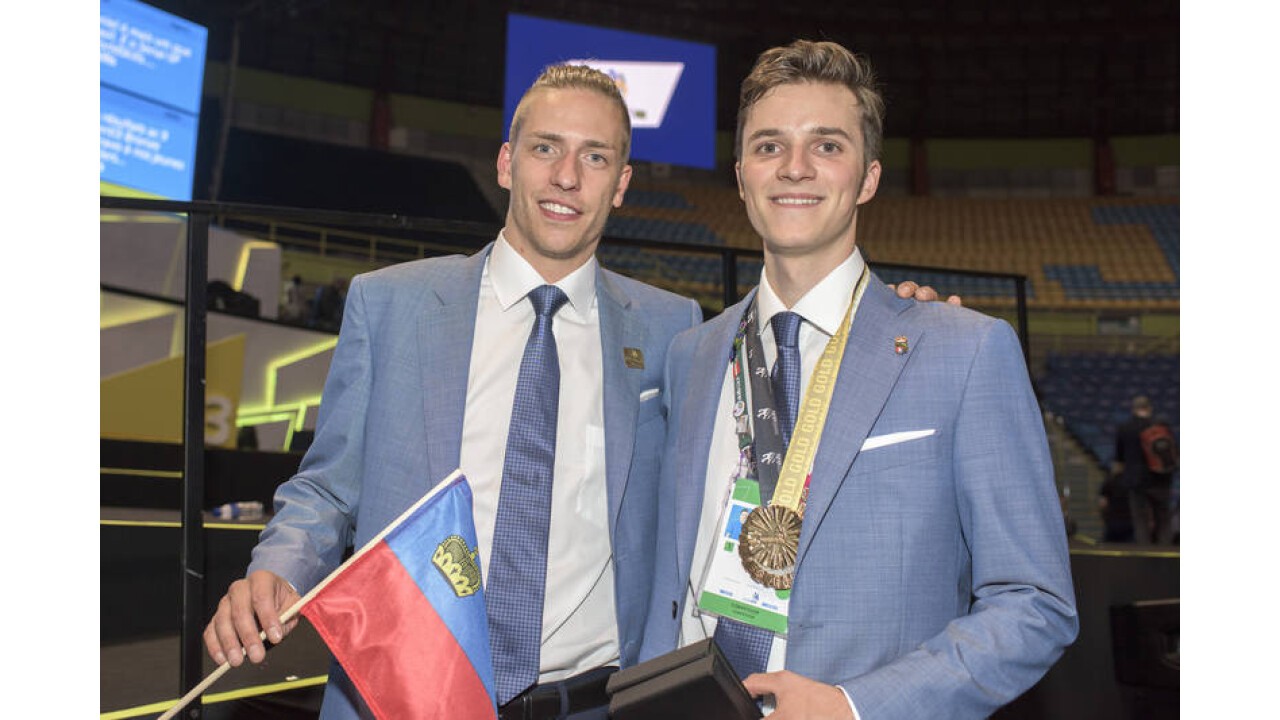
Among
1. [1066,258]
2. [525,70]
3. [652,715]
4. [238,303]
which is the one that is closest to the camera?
[652,715]

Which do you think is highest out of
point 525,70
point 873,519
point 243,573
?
point 525,70

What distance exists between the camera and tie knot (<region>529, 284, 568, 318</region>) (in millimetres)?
1697

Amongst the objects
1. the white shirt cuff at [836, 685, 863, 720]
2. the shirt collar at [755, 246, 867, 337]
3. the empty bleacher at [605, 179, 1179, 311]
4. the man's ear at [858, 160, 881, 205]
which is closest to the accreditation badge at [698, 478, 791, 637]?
the white shirt cuff at [836, 685, 863, 720]

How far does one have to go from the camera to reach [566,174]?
1679mm

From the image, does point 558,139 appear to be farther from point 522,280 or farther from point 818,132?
point 818,132

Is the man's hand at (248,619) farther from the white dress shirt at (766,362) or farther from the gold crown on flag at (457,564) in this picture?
the white dress shirt at (766,362)

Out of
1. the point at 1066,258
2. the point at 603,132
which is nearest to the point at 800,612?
the point at 603,132

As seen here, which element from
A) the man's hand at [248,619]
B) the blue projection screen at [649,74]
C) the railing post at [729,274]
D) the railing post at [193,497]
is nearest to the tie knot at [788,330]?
the man's hand at [248,619]

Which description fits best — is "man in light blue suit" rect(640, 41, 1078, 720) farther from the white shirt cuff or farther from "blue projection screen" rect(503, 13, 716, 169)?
"blue projection screen" rect(503, 13, 716, 169)

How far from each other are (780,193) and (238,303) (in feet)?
23.3

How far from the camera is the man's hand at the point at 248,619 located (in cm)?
138

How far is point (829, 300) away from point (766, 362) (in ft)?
0.42

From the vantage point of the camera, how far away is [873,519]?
1.40m
